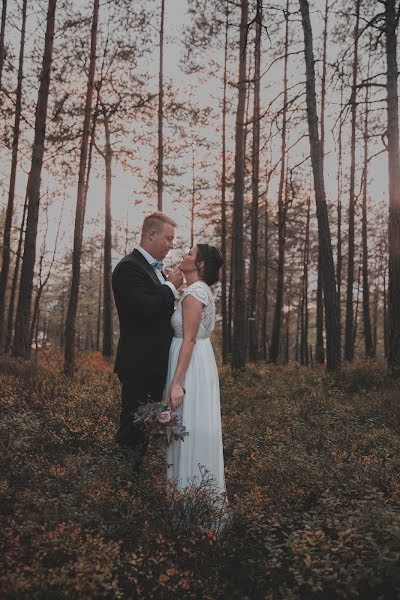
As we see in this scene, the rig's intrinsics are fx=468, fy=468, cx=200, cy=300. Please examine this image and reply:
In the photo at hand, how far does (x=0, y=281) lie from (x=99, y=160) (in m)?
7.68

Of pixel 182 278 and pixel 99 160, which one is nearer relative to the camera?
pixel 182 278

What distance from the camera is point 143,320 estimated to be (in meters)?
4.35

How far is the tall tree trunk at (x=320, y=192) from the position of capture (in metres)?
11.7

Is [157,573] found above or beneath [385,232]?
beneath

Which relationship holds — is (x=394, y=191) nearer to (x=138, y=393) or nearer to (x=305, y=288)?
(x=138, y=393)

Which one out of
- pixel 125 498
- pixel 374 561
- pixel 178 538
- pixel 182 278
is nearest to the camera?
A: pixel 374 561

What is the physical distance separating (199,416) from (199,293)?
3.61 ft

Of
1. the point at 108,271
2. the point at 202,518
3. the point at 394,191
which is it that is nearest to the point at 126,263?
the point at 202,518

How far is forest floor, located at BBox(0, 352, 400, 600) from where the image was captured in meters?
3.09

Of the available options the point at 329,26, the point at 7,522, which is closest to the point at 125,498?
the point at 7,522

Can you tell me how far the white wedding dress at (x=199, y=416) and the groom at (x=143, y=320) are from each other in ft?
0.52

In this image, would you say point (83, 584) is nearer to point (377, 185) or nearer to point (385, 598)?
point (385, 598)

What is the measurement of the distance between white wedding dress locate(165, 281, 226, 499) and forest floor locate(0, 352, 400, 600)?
0.78 ft

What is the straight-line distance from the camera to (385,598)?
3223 mm
